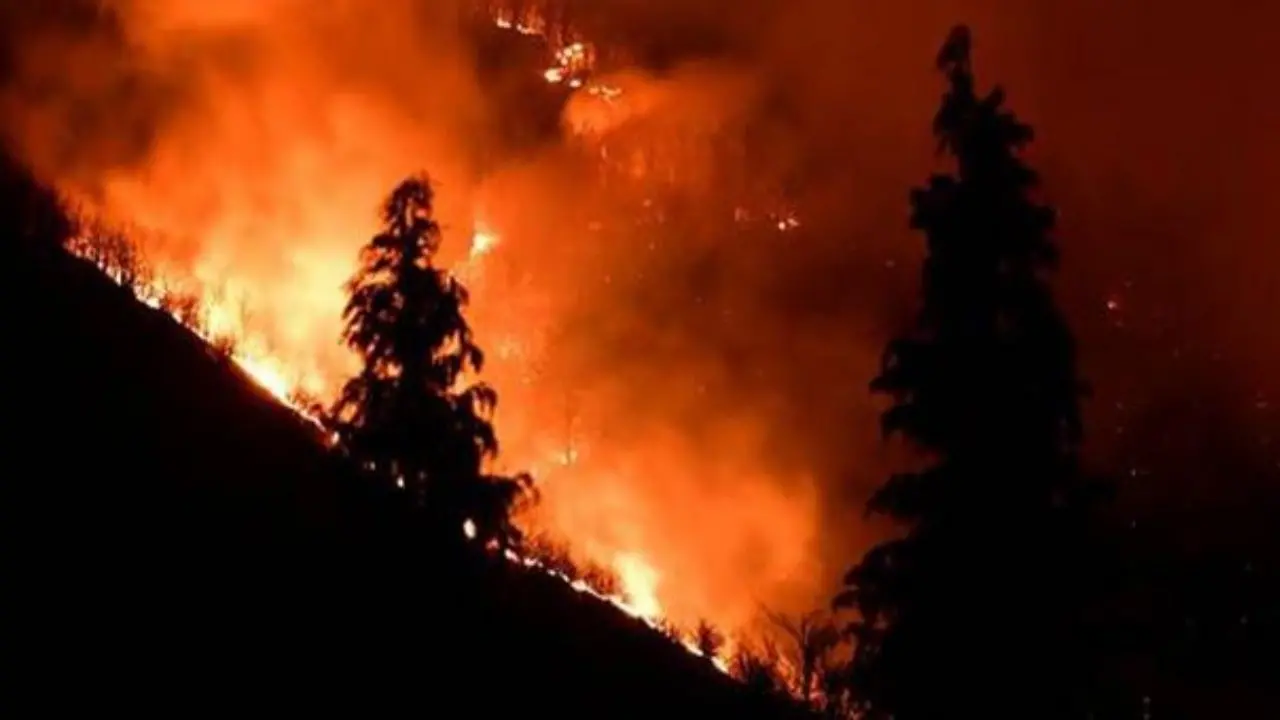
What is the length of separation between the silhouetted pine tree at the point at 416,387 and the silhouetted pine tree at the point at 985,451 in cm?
574

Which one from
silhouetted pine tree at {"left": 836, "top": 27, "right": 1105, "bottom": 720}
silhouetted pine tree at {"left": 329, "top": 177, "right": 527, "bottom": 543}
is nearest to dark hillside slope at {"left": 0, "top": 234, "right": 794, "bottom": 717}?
silhouetted pine tree at {"left": 329, "top": 177, "right": 527, "bottom": 543}

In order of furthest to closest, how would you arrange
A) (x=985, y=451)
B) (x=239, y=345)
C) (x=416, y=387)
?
(x=239, y=345)
(x=416, y=387)
(x=985, y=451)

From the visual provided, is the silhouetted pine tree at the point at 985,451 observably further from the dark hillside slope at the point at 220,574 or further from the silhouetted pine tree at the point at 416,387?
the silhouetted pine tree at the point at 416,387

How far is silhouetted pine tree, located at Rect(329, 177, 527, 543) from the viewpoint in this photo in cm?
2053

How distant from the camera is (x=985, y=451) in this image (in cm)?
1777

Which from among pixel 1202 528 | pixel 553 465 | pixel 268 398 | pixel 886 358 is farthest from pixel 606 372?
pixel 886 358

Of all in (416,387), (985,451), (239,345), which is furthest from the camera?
(239,345)

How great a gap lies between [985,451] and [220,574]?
8.84m

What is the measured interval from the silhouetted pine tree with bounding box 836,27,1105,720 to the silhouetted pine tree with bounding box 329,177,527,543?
574 centimetres

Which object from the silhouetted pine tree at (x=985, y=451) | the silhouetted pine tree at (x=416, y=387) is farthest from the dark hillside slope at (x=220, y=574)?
the silhouetted pine tree at (x=985, y=451)

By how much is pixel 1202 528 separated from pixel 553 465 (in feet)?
133

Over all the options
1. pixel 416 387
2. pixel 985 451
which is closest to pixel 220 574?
pixel 416 387

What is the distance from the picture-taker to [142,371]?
22828mm

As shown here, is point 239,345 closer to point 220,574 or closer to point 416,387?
point 416,387
